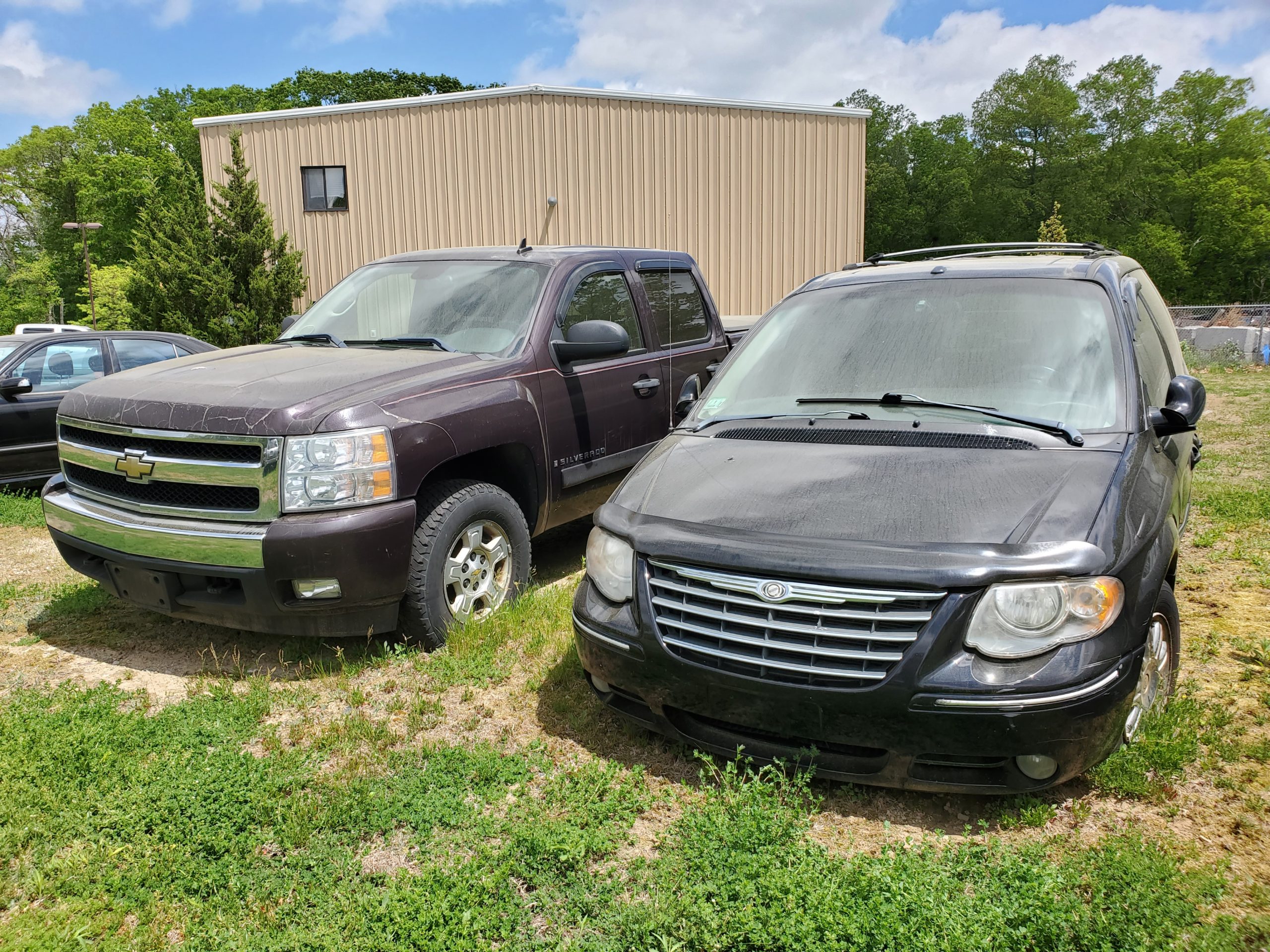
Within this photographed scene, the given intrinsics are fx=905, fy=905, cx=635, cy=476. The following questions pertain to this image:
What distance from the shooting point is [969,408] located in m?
3.41

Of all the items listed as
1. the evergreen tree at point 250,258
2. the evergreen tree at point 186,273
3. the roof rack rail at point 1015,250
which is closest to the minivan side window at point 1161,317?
the roof rack rail at point 1015,250

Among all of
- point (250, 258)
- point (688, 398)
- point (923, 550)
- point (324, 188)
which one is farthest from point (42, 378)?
point (324, 188)

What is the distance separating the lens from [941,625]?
102 inches

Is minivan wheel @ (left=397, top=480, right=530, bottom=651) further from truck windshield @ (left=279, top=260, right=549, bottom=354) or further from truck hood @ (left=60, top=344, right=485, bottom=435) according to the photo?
truck windshield @ (left=279, top=260, right=549, bottom=354)

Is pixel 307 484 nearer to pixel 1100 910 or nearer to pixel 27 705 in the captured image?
pixel 27 705

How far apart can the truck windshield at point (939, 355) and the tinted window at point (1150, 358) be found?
0.19 m

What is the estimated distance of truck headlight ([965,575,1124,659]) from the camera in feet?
8.44

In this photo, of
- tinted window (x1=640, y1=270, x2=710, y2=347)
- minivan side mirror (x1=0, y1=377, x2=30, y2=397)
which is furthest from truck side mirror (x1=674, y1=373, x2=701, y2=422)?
minivan side mirror (x1=0, y1=377, x2=30, y2=397)

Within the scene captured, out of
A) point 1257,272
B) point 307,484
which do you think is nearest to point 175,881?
point 307,484

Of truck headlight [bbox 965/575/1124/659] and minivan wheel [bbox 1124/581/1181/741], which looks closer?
truck headlight [bbox 965/575/1124/659]

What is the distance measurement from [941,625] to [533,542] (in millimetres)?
4349

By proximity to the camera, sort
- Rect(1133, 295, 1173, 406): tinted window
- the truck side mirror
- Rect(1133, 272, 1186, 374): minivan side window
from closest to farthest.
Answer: Rect(1133, 295, 1173, 406): tinted window < the truck side mirror < Rect(1133, 272, 1186, 374): minivan side window

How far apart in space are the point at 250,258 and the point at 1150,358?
21.4 m

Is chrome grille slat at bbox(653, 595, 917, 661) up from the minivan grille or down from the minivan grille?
down
